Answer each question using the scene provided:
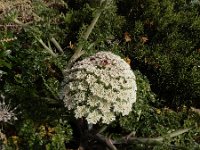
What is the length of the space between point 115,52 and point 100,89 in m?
1.19

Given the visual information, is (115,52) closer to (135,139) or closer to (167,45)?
(167,45)

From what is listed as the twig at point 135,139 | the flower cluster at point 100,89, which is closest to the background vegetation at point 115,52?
the twig at point 135,139

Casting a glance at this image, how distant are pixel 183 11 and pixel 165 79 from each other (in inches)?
40.2

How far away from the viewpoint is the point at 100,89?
3.62 meters

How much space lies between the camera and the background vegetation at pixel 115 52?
4.09m

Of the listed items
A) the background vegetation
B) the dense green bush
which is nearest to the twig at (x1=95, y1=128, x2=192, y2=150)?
the background vegetation

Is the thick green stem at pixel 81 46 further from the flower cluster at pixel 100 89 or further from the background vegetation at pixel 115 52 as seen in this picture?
the flower cluster at pixel 100 89

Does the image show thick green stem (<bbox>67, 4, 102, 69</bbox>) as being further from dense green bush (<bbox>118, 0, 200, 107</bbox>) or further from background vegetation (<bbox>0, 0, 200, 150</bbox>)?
dense green bush (<bbox>118, 0, 200, 107</bbox>)

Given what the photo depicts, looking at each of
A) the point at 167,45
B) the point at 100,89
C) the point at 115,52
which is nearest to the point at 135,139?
the point at 100,89

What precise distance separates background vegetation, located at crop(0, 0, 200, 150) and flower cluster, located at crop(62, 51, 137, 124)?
369 mm

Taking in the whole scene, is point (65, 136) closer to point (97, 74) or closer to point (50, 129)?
point (50, 129)

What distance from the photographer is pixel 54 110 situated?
4.11 metres

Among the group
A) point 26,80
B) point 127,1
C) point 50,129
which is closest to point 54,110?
point 50,129

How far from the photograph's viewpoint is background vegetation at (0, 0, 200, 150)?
409 cm
